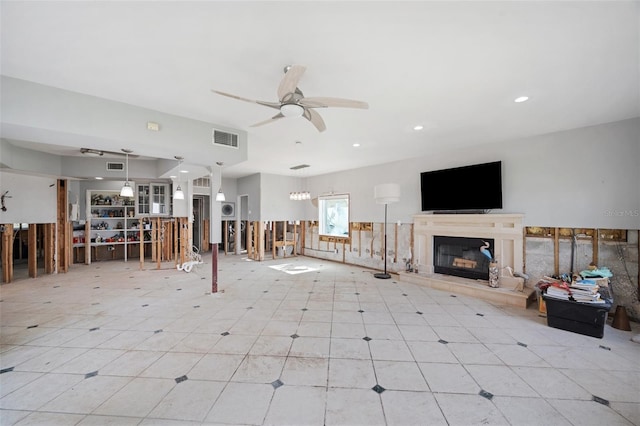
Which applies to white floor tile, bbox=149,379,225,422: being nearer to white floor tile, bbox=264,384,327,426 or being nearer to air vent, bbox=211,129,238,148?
white floor tile, bbox=264,384,327,426

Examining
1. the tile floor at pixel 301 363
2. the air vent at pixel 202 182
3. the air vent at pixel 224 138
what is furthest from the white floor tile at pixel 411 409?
the air vent at pixel 202 182

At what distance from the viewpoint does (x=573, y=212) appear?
394 cm

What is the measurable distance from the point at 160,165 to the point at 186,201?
4.01ft

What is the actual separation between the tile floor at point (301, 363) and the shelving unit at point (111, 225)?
12.7 ft

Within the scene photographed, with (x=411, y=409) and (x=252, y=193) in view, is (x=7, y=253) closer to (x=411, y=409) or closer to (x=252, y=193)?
(x=252, y=193)

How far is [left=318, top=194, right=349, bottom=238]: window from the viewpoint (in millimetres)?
7789

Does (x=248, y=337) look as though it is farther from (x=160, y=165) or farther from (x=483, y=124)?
(x=160, y=165)

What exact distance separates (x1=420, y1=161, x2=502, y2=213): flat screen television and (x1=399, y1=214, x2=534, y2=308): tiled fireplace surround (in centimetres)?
22

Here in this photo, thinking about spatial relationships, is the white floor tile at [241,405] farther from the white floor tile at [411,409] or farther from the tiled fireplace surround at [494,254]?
the tiled fireplace surround at [494,254]

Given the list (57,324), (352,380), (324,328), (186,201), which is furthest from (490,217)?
(186,201)

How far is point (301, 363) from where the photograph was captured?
2.43 m

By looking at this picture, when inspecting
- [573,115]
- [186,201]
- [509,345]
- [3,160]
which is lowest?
[509,345]

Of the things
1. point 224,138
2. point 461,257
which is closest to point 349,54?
point 224,138

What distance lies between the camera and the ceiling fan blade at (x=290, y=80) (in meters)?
1.83
